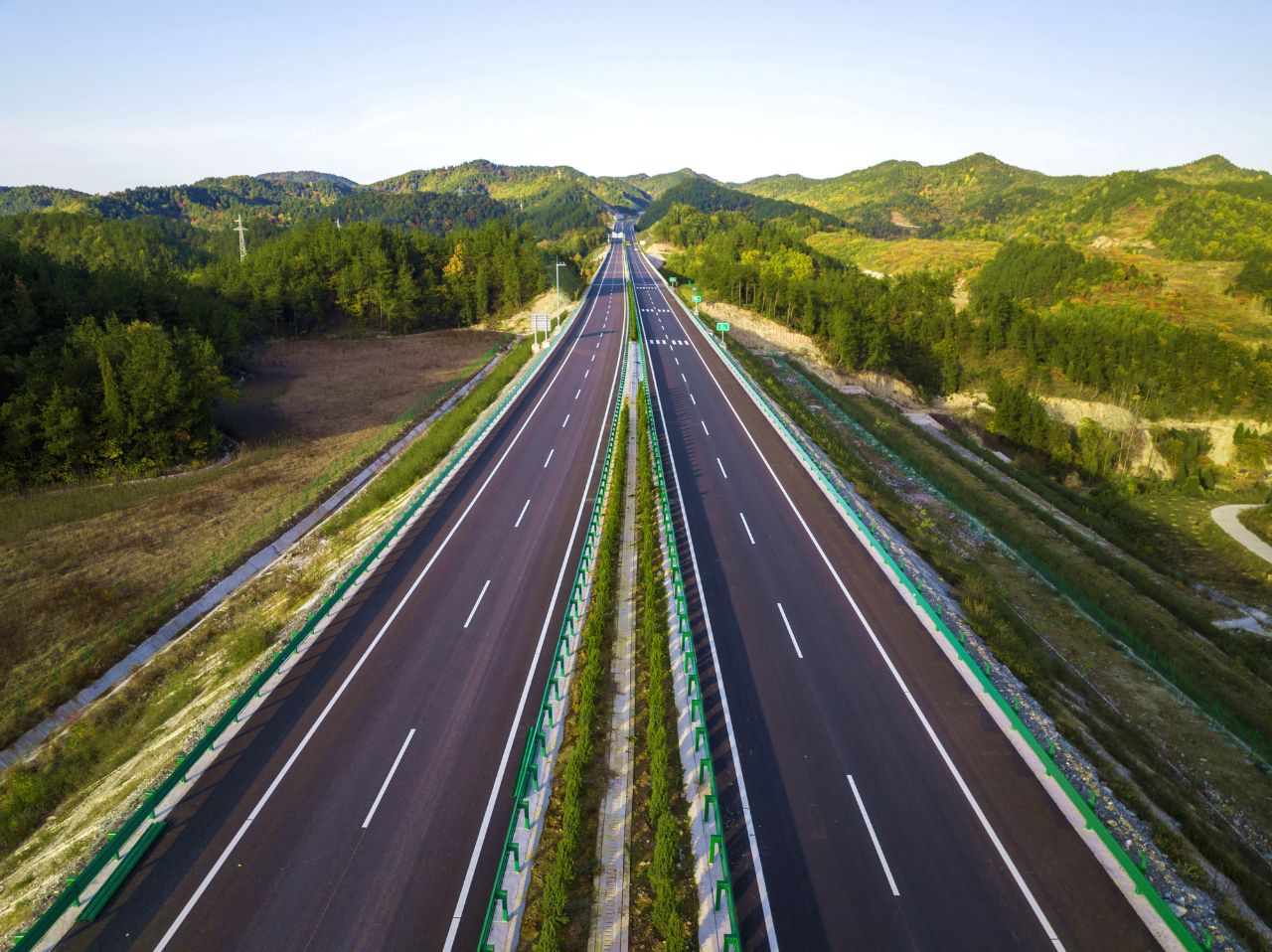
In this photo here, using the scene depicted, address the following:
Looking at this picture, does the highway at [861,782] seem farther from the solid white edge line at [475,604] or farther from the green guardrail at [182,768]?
the green guardrail at [182,768]

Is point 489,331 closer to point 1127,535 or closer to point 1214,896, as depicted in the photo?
point 1127,535

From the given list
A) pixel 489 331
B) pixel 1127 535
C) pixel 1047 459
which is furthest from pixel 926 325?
pixel 489 331

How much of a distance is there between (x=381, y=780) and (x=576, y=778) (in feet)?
14.3

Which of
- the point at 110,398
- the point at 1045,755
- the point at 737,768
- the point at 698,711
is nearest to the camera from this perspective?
the point at 1045,755

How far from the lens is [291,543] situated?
27125 mm

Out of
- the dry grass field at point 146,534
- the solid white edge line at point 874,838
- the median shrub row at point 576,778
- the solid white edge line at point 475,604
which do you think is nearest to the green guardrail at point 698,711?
the median shrub row at point 576,778

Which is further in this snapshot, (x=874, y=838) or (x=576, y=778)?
(x=576, y=778)

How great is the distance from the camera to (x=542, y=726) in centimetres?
1413

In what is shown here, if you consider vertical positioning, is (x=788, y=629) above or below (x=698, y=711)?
above

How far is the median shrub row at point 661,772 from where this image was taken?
1010cm

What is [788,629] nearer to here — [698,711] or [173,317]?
[698,711]

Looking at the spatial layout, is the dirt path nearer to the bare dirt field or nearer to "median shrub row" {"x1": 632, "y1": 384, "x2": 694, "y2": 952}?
"median shrub row" {"x1": 632, "y1": 384, "x2": 694, "y2": 952}

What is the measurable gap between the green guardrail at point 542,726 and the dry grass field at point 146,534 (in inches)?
597

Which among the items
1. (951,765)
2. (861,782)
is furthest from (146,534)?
(951,765)
